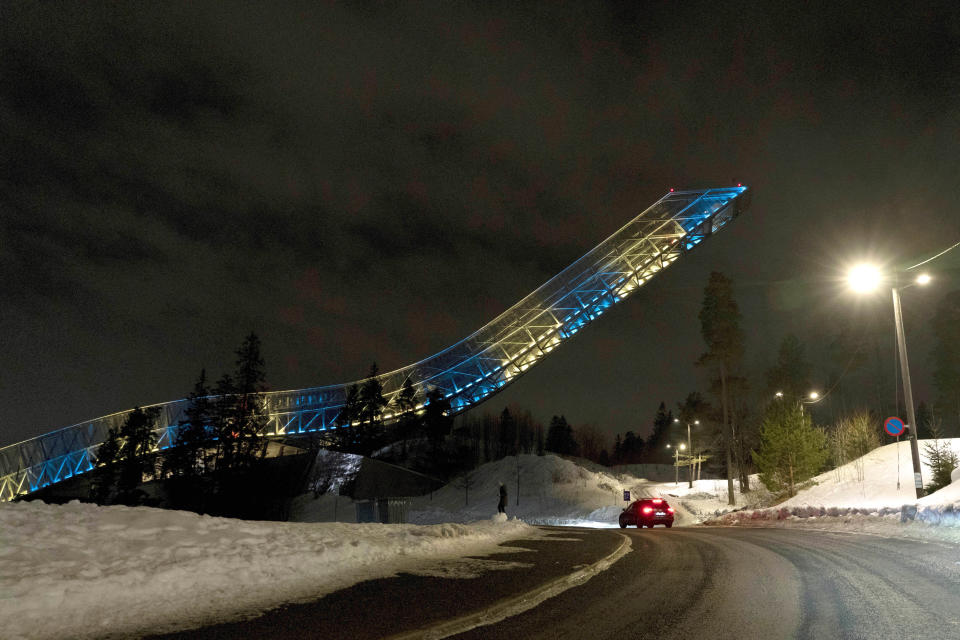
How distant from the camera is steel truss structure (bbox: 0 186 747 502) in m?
50.0

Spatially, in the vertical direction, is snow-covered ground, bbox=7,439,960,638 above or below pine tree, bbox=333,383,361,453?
below

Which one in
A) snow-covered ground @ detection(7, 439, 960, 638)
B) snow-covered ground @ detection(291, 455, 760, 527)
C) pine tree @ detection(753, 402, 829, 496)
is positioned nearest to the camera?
snow-covered ground @ detection(7, 439, 960, 638)

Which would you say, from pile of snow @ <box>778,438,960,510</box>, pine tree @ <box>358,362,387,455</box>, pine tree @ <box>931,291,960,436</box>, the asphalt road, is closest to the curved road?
the asphalt road

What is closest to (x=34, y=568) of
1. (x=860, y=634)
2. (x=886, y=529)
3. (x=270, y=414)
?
(x=860, y=634)

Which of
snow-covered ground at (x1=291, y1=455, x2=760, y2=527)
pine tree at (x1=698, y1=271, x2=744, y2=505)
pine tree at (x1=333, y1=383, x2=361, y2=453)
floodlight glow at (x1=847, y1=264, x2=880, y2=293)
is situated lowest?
snow-covered ground at (x1=291, y1=455, x2=760, y2=527)

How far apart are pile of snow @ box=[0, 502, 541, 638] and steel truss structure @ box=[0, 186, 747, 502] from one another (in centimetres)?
4095

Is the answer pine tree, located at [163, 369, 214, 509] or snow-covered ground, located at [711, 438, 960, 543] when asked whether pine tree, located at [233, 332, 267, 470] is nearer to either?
pine tree, located at [163, 369, 214, 509]

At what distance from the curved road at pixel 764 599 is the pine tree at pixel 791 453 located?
21.6 metres

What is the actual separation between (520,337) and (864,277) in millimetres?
35911

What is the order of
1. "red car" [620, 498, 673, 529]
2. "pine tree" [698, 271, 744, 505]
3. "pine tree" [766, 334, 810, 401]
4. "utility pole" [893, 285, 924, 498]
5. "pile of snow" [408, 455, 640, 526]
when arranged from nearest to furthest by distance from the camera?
"utility pole" [893, 285, 924, 498]
"red car" [620, 498, 673, 529]
"pile of snow" [408, 455, 640, 526]
"pine tree" [698, 271, 744, 505]
"pine tree" [766, 334, 810, 401]

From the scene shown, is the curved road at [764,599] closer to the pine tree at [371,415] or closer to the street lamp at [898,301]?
the street lamp at [898,301]

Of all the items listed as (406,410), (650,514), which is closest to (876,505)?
(650,514)

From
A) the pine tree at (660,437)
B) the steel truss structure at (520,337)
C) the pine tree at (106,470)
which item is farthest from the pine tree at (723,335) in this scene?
the pine tree at (660,437)

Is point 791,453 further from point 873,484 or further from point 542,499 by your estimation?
point 542,499
